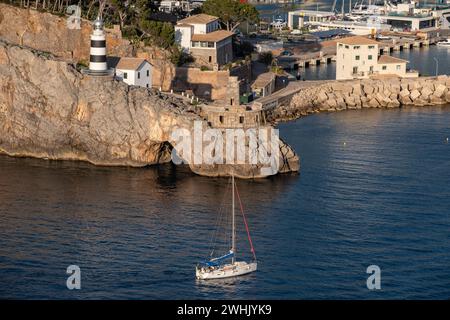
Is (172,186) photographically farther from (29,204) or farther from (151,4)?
(151,4)

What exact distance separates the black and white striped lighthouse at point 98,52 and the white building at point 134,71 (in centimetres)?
177

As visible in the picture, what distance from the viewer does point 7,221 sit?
5694 cm

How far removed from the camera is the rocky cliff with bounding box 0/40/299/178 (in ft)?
219

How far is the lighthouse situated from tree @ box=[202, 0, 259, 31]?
21405 mm

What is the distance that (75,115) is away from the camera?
225 feet

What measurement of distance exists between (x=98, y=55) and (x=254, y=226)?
58.2 feet

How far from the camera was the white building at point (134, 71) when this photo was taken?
7269 centimetres

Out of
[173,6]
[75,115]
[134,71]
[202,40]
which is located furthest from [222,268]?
[173,6]

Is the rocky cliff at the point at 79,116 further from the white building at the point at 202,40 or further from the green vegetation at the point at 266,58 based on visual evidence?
the green vegetation at the point at 266,58

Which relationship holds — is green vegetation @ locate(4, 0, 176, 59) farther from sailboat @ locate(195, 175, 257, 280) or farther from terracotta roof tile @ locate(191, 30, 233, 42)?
Answer: sailboat @ locate(195, 175, 257, 280)

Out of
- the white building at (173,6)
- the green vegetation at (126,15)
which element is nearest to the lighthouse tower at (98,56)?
the green vegetation at (126,15)

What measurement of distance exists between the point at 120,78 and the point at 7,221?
651 inches

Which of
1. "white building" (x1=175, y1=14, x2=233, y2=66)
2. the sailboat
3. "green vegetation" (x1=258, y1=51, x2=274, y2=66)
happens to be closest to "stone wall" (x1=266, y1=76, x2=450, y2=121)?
"white building" (x1=175, y1=14, x2=233, y2=66)

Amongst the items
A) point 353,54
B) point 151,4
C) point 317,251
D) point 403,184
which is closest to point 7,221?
point 317,251
